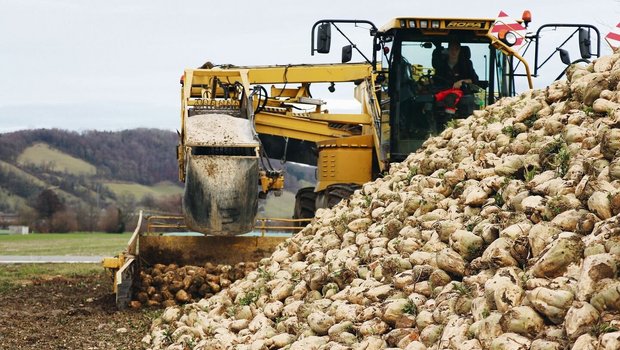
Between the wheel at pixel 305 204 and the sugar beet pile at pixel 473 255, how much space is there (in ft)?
18.0

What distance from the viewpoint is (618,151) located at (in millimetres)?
7777

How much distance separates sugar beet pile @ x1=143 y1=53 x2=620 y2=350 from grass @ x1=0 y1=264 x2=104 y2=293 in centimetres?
798

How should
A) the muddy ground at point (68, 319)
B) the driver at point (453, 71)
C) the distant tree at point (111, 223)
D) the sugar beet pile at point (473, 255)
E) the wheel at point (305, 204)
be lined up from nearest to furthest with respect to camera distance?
the sugar beet pile at point (473, 255), the muddy ground at point (68, 319), the driver at point (453, 71), the wheel at point (305, 204), the distant tree at point (111, 223)

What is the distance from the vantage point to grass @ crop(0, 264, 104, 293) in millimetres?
19078

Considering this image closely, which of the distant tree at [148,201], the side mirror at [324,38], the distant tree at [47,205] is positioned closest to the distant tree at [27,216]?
the distant tree at [47,205]

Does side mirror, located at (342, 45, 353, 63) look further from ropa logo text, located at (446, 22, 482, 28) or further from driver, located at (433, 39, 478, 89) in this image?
ropa logo text, located at (446, 22, 482, 28)

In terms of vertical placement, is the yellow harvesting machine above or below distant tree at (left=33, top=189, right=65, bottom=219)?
above

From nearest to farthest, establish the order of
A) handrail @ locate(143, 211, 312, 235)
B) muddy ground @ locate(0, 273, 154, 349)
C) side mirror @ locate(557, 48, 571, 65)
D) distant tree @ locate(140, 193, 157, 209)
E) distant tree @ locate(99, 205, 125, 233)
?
1. muddy ground @ locate(0, 273, 154, 349)
2. side mirror @ locate(557, 48, 571, 65)
3. handrail @ locate(143, 211, 312, 235)
4. distant tree @ locate(99, 205, 125, 233)
5. distant tree @ locate(140, 193, 157, 209)

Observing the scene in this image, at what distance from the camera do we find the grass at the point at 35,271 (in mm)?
19078

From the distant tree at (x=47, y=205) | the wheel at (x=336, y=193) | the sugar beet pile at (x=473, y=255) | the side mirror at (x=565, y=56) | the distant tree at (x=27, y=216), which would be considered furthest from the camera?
the distant tree at (x=47, y=205)

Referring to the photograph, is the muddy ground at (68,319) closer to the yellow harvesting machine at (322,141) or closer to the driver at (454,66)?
the yellow harvesting machine at (322,141)

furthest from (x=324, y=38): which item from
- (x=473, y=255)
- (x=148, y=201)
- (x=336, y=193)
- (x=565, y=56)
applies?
(x=148, y=201)

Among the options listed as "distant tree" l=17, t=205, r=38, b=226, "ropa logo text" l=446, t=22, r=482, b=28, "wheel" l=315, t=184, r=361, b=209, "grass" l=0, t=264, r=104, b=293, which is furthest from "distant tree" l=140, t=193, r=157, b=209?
"ropa logo text" l=446, t=22, r=482, b=28

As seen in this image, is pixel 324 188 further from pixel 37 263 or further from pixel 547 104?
pixel 37 263
